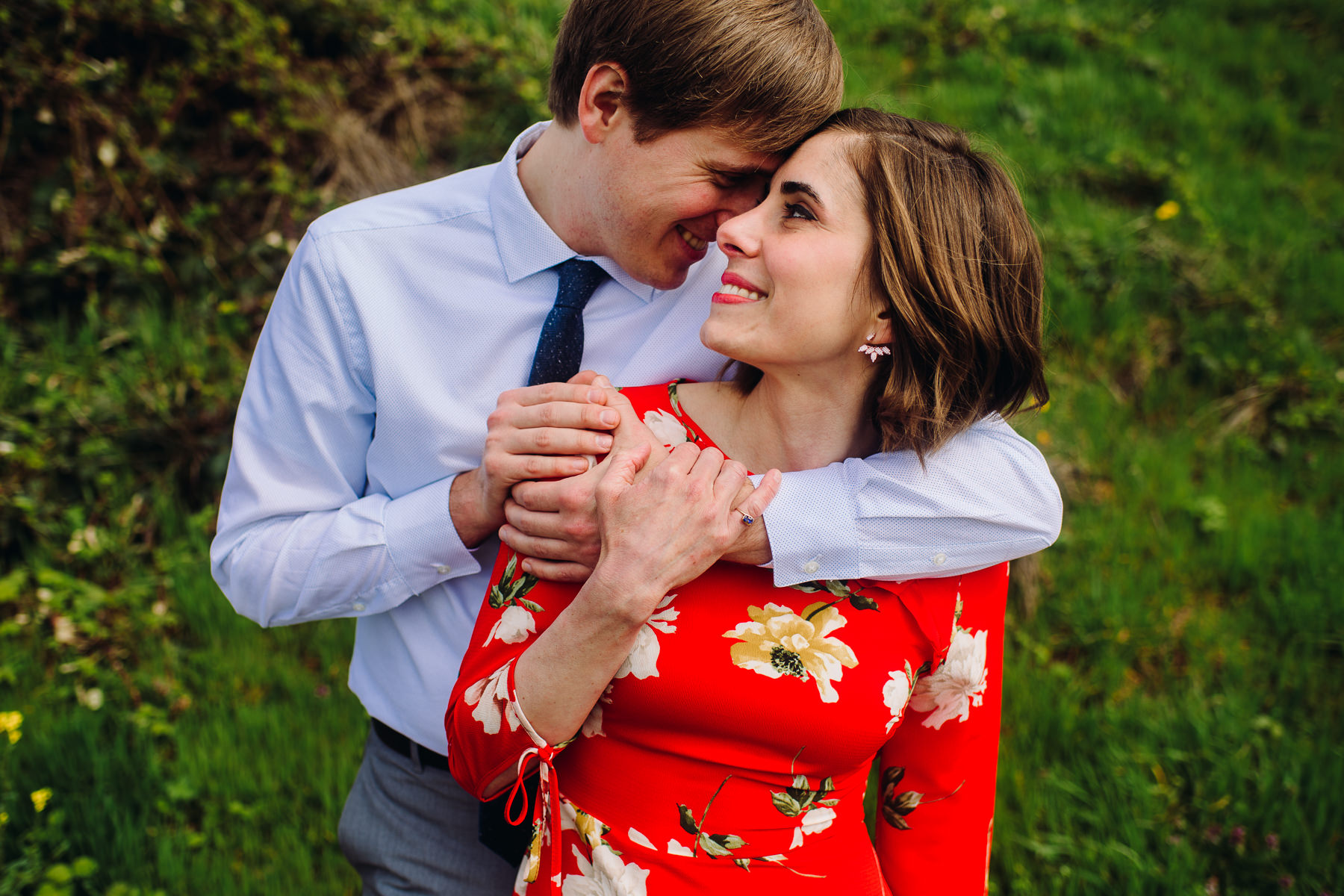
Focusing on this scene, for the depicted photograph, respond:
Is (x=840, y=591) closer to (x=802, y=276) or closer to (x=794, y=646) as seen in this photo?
(x=794, y=646)

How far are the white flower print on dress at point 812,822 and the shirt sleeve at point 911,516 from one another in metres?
0.43

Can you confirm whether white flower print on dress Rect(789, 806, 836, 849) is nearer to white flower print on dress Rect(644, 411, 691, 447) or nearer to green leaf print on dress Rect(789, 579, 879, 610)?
green leaf print on dress Rect(789, 579, 879, 610)

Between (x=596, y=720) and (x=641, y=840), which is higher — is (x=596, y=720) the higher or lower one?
the higher one

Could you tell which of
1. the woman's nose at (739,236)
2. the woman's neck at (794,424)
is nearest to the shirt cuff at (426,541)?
the woman's neck at (794,424)

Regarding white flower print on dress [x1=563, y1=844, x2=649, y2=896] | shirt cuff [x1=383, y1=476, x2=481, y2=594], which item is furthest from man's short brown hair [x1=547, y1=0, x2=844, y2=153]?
white flower print on dress [x1=563, y1=844, x2=649, y2=896]

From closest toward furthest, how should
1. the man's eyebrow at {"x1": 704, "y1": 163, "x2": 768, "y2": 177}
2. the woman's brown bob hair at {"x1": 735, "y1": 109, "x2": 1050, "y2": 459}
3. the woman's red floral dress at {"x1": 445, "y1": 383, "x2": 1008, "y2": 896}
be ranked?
1. the woman's red floral dress at {"x1": 445, "y1": 383, "x2": 1008, "y2": 896}
2. the woman's brown bob hair at {"x1": 735, "y1": 109, "x2": 1050, "y2": 459}
3. the man's eyebrow at {"x1": 704, "y1": 163, "x2": 768, "y2": 177}

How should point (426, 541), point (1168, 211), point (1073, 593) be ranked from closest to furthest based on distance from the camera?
1. point (426, 541)
2. point (1073, 593)
3. point (1168, 211)

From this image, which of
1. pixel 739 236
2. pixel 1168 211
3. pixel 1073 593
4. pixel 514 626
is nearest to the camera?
pixel 514 626

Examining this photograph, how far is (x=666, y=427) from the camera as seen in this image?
1802 mm

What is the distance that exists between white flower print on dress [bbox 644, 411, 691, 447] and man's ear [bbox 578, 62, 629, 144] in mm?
640

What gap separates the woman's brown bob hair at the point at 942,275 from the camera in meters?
1.64

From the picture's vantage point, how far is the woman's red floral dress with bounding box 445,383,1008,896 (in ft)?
5.00

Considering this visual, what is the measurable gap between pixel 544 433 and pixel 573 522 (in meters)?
0.17

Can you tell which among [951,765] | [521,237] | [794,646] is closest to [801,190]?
[521,237]
